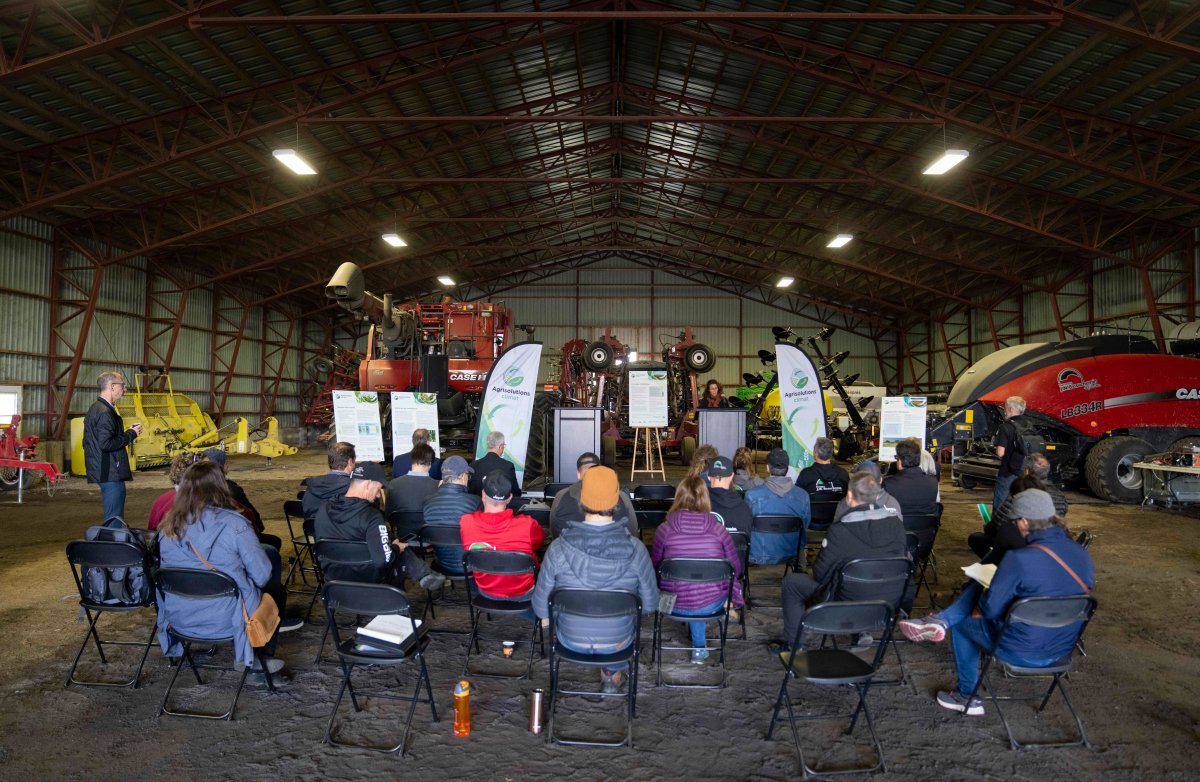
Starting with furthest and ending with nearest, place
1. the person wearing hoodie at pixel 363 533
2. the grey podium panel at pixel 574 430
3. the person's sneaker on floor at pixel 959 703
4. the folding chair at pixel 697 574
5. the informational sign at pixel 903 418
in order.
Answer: the informational sign at pixel 903 418 → the grey podium panel at pixel 574 430 → the person wearing hoodie at pixel 363 533 → the folding chair at pixel 697 574 → the person's sneaker on floor at pixel 959 703

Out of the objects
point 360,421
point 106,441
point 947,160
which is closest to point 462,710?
point 106,441

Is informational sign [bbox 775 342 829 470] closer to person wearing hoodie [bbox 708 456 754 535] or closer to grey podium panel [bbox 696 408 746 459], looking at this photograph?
grey podium panel [bbox 696 408 746 459]

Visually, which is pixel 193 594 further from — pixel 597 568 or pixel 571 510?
pixel 571 510

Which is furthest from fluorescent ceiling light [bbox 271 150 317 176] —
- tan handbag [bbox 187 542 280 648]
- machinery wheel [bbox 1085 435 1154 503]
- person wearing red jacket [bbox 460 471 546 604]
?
machinery wheel [bbox 1085 435 1154 503]

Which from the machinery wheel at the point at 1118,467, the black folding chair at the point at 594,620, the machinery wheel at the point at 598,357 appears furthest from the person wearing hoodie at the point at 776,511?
the machinery wheel at the point at 1118,467

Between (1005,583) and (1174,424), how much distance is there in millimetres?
9633

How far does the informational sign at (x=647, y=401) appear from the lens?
8977 millimetres

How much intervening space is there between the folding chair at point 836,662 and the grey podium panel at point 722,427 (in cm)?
537

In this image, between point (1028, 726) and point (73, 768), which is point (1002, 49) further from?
point (73, 768)

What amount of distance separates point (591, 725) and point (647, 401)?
5.98m

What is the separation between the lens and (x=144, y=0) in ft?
26.4

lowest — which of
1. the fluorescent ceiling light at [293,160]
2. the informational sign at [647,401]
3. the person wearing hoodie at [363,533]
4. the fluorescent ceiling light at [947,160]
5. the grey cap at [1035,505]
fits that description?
the person wearing hoodie at [363,533]

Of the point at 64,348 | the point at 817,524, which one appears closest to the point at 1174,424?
the point at 817,524

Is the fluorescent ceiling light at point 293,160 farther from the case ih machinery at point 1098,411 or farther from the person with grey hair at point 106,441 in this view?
the case ih machinery at point 1098,411
